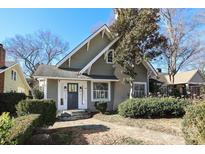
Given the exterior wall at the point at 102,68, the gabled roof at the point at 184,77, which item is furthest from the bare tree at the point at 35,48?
the exterior wall at the point at 102,68

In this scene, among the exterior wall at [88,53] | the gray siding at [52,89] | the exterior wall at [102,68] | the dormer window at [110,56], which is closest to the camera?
the gray siding at [52,89]

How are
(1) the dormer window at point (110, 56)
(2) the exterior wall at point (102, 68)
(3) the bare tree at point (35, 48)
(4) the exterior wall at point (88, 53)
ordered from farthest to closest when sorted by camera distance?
(3) the bare tree at point (35, 48), (1) the dormer window at point (110, 56), (4) the exterior wall at point (88, 53), (2) the exterior wall at point (102, 68)

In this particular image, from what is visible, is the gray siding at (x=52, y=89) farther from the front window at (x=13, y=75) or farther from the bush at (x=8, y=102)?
the front window at (x=13, y=75)

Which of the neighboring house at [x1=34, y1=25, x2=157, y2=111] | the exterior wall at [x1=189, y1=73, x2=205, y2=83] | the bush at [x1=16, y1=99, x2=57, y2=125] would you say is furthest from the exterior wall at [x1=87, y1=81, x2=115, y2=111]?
the exterior wall at [x1=189, y1=73, x2=205, y2=83]

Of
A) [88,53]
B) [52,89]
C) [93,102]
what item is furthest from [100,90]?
[52,89]

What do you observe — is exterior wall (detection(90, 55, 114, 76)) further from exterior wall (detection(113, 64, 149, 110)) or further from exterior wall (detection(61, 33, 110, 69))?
exterior wall (detection(61, 33, 110, 69))

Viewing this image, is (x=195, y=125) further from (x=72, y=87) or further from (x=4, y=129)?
(x=72, y=87)

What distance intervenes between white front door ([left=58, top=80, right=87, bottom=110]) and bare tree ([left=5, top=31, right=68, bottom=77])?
67.9ft

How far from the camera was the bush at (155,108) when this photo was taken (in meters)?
12.3

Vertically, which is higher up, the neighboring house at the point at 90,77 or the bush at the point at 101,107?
the neighboring house at the point at 90,77

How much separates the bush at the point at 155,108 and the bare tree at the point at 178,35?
11956 millimetres

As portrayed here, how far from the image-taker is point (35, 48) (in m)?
34.8

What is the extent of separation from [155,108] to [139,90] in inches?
224

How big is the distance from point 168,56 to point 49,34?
18631mm
